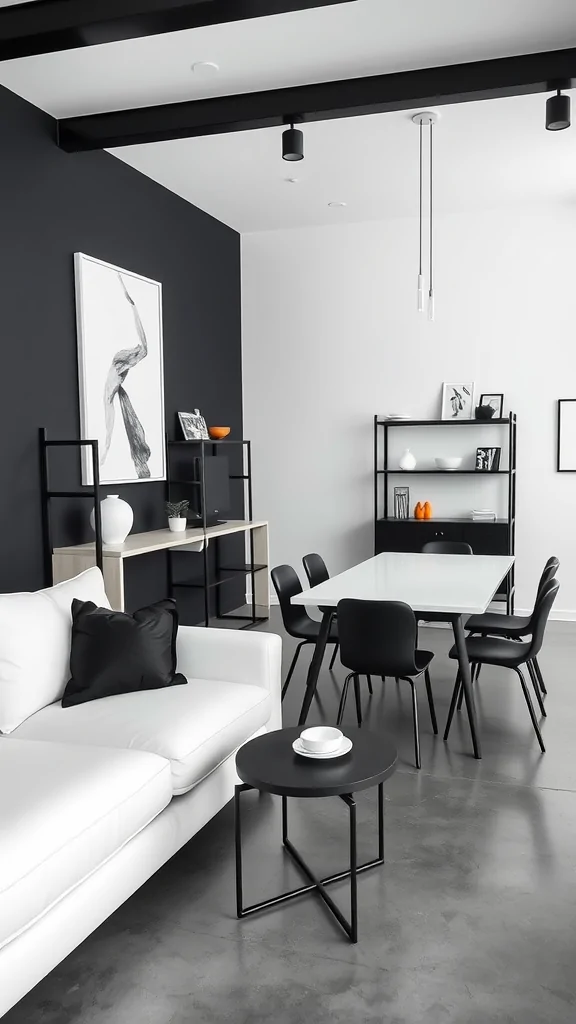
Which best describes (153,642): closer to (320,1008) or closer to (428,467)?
(320,1008)

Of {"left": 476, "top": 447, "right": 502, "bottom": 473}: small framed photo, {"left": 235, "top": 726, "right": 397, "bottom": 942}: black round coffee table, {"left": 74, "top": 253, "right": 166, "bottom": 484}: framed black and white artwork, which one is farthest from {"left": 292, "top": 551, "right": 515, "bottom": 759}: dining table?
{"left": 476, "top": 447, "right": 502, "bottom": 473}: small framed photo

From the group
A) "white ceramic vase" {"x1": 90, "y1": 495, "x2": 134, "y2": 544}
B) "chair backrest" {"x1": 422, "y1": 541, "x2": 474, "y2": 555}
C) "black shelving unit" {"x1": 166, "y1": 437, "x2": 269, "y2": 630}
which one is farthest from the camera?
"black shelving unit" {"x1": 166, "y1": 437, "x2": 269, "y2": 630}

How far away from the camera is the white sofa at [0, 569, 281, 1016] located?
77.8 inches

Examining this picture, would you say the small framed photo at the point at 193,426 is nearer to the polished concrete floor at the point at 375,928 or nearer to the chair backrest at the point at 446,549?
the chair backrest at the point at 446,549

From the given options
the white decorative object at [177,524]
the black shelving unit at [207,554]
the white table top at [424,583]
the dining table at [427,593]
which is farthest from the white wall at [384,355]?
the dining table at [427,593]

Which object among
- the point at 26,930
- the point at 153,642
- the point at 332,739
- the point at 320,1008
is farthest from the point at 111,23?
the point at 320,1008

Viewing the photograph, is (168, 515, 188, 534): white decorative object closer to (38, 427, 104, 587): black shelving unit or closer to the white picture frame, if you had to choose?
(38, 427, 104, 587): black shelving unit

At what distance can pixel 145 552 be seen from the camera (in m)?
5.30

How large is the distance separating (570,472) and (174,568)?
335 cm

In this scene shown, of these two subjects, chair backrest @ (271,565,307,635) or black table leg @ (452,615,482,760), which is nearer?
black table leg @ (452,615,482,760)

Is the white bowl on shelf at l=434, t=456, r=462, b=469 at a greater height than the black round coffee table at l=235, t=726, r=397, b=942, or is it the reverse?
the white bowl on shelf at l=434, t=456, r=462, b=469

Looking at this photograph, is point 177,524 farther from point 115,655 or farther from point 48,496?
point 115,655

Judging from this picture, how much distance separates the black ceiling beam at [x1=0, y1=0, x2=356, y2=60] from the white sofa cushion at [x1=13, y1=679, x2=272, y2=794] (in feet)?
8.89

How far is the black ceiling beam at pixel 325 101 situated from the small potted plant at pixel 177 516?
2.39m
